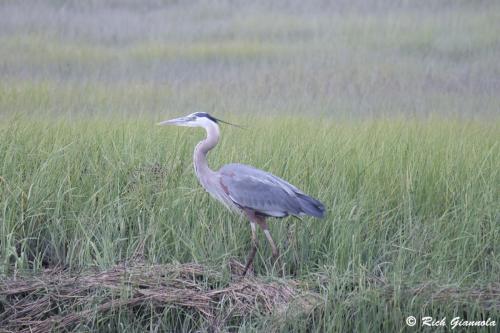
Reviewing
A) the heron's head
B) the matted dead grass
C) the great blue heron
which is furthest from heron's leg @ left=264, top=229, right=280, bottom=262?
the heron's head

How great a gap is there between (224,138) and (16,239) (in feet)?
3.44

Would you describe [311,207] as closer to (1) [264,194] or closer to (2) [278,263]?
(1) [264,194]

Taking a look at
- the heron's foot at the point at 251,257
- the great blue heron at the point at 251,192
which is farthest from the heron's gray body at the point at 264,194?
the heron's foot at the point at 251,257

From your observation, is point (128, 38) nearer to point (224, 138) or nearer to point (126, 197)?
point (224, 138)

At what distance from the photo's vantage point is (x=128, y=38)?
3.96 m

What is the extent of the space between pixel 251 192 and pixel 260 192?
0.10 ft

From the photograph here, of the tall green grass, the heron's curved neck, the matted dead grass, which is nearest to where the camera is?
the matted dead grass

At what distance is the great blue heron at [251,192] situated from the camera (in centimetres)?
241

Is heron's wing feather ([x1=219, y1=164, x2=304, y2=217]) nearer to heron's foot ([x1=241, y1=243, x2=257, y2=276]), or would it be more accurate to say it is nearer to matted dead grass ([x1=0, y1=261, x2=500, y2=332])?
heron's foot ([x1=241, y1=243, x2=257, y2=276])

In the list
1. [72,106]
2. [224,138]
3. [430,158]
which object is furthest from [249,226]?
[72,106]

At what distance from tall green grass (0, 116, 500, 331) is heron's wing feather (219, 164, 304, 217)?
0.21m

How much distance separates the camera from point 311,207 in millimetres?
2396

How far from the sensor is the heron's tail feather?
238 cm

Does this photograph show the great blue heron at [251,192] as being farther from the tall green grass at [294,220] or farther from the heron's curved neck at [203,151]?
the tall green grass at [294,220]
